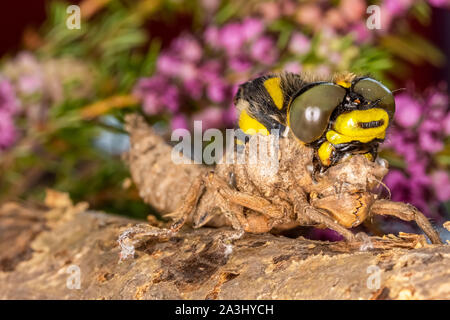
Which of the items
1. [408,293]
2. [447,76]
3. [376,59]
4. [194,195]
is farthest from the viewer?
[447,76]

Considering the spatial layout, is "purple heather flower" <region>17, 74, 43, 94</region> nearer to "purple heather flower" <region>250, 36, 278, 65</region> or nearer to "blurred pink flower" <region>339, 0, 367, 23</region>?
"purple heather flower" <region>250, 36, 278, 65</region>

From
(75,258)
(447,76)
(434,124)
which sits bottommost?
(75,258)

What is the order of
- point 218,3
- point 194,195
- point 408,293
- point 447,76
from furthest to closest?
point 447,76 → point 218,3 → point 194,195 → point 408,293

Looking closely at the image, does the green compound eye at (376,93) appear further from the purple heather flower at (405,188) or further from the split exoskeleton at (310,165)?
the purple heather flower at (405,188)

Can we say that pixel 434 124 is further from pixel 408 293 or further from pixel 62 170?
pixel 62 170

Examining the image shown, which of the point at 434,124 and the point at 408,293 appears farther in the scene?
the point at 434,124

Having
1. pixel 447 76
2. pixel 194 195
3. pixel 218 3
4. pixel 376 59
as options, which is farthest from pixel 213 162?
pixel 447 76

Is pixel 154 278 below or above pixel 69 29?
below
